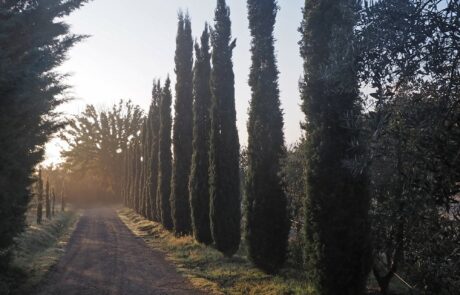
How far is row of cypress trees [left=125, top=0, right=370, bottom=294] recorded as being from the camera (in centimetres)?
990

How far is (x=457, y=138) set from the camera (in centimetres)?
385

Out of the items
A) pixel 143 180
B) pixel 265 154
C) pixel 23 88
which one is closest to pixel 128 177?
pixel 143 180

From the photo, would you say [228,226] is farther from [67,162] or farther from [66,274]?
[67,162]

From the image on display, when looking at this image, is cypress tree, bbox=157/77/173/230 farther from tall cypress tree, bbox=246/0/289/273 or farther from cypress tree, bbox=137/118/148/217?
tall cypress tree, bbox=246/0/289/273

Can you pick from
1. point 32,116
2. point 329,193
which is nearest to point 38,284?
point 32,116

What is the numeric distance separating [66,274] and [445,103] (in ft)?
48.2

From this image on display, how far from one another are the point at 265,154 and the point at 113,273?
7.03 meters

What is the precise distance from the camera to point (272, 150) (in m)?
15.7

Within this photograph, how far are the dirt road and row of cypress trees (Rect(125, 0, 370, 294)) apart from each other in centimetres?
304

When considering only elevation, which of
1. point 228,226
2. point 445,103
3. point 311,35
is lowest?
point 228,226

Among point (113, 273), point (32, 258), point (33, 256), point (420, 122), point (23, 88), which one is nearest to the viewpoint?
point (420, 122)

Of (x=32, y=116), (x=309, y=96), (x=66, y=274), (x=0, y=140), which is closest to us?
(x=0, y=140)

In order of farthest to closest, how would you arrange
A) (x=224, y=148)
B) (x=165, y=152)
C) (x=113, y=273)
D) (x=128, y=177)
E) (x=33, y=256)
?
(x=128, y=177)
(x=165, y=152)
(x=224, y=148)
(x=33, y=256)
(x=113, y=273)

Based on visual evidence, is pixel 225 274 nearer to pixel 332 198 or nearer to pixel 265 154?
pixel 265 154
